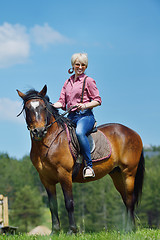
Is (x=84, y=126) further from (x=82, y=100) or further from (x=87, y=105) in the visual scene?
(x=82, y=100)

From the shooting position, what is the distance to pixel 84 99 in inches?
256

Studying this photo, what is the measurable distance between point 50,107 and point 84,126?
0.78 meters

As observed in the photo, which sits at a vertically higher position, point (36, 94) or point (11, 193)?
point (11, 193)

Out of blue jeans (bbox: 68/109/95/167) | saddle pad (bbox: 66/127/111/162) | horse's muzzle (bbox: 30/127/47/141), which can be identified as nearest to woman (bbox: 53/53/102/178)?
blue jeans (bbox: 68/109/95/167)

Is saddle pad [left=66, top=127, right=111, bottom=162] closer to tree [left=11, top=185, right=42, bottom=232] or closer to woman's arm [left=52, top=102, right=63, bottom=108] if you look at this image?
woman's arm [left=52, top=102, right=63, bottom=108]

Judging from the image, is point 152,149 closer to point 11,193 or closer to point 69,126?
point 11,193

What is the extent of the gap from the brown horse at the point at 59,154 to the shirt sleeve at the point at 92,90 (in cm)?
75

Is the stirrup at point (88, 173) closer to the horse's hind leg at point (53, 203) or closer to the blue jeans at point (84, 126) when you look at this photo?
the blue jeans at point (84, 126)

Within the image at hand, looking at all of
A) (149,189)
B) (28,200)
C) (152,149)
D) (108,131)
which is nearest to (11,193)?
(28,200)

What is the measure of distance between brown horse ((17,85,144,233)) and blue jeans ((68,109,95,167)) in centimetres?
24

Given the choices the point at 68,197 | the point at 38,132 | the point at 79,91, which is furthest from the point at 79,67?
the point at 68,197

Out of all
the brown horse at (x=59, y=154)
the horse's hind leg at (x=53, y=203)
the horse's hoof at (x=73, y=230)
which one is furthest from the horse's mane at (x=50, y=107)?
the horse's hoof at (x=73, y=230)

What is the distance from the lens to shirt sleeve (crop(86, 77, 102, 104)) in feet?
21.4

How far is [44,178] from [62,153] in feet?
2.17
